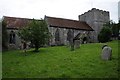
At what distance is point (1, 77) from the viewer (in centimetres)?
1285

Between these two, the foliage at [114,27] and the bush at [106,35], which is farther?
the foliage at [114,27]

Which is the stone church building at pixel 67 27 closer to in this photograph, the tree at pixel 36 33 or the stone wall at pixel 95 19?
the stone wall at pixel 95 19

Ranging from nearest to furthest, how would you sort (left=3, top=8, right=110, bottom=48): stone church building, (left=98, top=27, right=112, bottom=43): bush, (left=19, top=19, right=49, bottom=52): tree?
(left=19, top=19, right=49, bottom=52): tree < (left=3, top=8, right=110, bottom=48): stone church building < (left=98, top=27, right=112, bottom=43): bush

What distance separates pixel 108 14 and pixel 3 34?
108 ft

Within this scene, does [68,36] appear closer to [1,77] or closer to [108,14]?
[108,14]

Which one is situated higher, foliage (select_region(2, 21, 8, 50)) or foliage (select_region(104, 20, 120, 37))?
foliage (select_region(104, 20, 120, 37))

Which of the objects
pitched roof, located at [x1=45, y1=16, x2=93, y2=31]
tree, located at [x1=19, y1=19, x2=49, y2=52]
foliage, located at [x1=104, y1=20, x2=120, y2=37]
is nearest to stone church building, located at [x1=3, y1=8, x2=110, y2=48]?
pitched roof, located at [x1=45, y1=16, x2=93, y2=31]

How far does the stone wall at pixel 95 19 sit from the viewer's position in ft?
172

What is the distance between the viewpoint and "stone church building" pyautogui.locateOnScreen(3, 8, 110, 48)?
41.8 meters

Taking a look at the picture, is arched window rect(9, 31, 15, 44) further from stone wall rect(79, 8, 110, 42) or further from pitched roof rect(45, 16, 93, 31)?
stone wall rect(79, 8, 110, 42)

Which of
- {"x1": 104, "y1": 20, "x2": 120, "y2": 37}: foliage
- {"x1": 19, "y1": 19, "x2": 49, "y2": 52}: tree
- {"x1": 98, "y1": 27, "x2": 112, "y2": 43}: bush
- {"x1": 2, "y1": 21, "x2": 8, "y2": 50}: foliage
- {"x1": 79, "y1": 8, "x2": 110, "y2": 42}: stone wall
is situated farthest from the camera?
{"x1": 104, "y1": 20, "x2": 120, "y2": 37}: foliage

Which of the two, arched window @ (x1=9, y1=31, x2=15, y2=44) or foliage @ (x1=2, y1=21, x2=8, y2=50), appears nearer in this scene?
foliage @ (x1=2, y1=21, x2=8, y2=50)

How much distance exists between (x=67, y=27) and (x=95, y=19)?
34.4 feet

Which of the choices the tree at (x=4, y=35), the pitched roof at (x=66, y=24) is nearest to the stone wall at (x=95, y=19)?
the pitched roof at (x=66, y=24)
